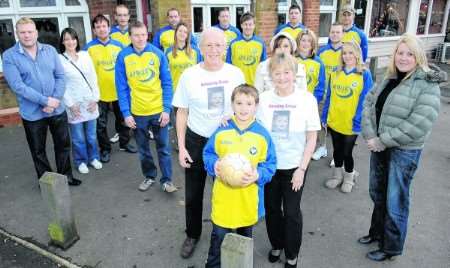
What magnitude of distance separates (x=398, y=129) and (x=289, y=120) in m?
0.89

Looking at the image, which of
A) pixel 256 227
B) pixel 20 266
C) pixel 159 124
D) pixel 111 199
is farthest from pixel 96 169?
pixel 256 227

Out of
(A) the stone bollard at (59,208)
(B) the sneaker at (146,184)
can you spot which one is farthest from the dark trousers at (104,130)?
(A) the stone bollard at (59,208)

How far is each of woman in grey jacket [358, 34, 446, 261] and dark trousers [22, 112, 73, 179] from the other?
3.52m

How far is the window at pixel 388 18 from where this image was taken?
43.7ft

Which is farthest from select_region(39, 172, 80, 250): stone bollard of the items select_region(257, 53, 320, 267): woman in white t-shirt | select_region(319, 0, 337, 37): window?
select_region(319, 0, 337, 37): window

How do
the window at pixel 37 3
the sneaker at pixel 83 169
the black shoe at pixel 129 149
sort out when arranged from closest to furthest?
the sneaker at pixel 83 169
the black shoe at pixel 129 149
the window at pixel 37 3

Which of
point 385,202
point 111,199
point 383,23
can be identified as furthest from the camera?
point 383,23

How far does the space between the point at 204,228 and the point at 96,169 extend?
2266 millimetres

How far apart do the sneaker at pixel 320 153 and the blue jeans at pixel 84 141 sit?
3.31m

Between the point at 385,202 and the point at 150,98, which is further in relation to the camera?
the point at 150,98

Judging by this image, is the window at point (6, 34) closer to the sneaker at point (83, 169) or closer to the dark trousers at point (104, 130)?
the dark trousers at point (104, 130)

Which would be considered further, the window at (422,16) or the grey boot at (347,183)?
the window at (422,16)

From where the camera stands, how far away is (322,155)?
572cm

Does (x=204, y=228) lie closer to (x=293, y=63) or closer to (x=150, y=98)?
(x=150, y=98)
